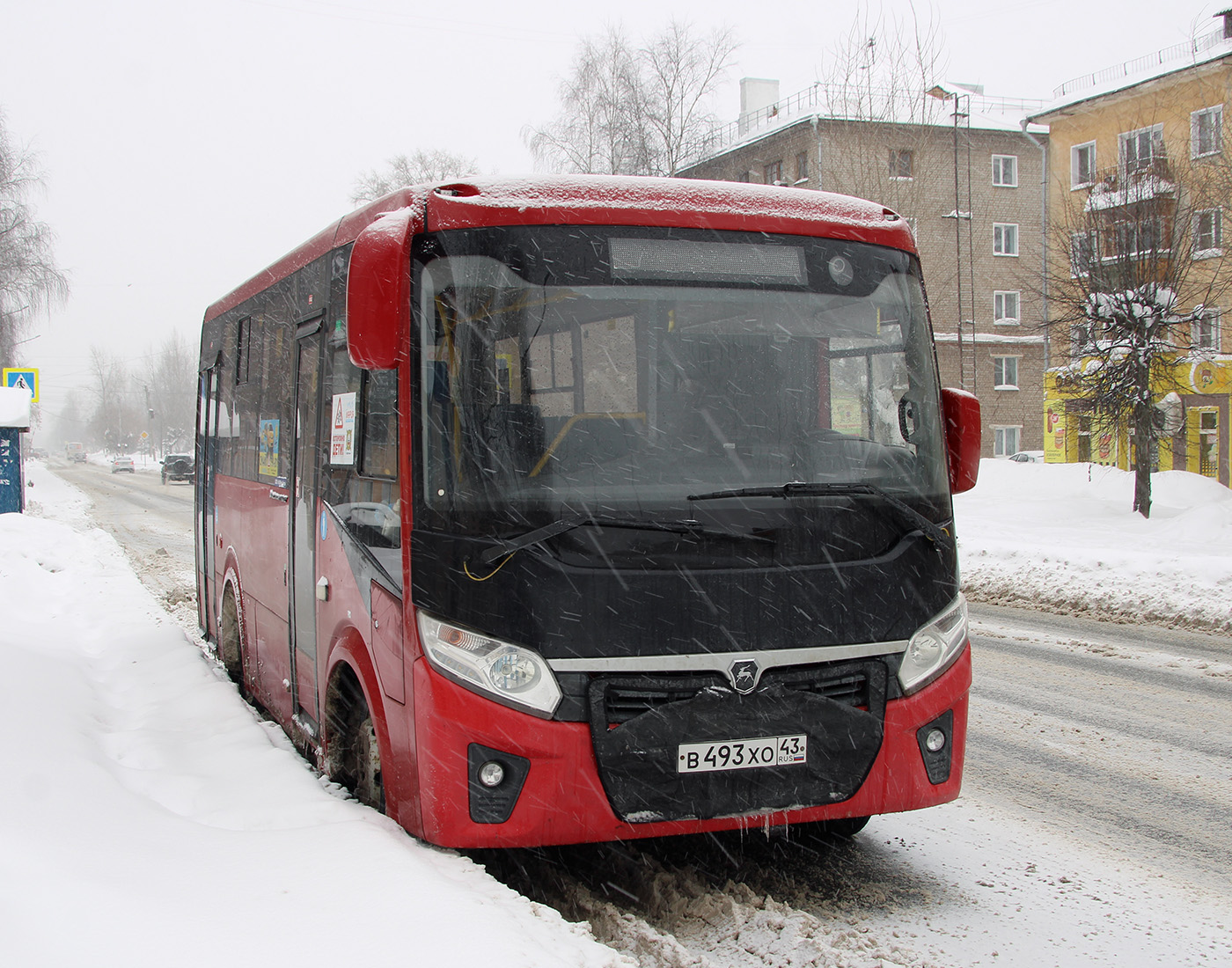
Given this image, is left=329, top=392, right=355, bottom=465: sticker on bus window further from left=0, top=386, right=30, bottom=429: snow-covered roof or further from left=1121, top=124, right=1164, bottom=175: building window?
left=1121, top=124, right=1164, bottom=175: building window

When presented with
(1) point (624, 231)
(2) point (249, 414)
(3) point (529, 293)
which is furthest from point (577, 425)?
(2) point (249, 414)

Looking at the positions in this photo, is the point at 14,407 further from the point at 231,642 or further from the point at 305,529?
the point at 305,529

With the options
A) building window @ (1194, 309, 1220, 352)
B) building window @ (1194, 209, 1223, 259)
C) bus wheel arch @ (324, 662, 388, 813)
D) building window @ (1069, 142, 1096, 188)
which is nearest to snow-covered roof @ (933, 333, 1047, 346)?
building window @ (1069, 142, 1096, 188)

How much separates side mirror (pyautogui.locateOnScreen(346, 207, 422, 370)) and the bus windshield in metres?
0.07

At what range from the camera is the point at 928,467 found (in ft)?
13.9

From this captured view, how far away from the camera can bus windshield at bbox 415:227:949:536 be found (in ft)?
12.2

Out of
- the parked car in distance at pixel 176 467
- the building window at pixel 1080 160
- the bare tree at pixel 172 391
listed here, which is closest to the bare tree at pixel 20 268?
the parked car in distance at pixel 176 467

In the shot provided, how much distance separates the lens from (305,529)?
5355 millimetres

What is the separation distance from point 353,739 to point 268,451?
2363mm

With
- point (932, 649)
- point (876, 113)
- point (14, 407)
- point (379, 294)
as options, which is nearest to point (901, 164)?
point (876, 113)

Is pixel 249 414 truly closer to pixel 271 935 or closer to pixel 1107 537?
pixel 271 935

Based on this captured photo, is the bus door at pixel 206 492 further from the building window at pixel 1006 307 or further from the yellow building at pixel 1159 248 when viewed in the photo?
the building window at pixel 1006 307

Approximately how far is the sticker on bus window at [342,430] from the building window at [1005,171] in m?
48.7

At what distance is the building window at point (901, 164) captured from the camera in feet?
87.0
